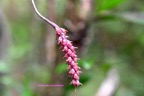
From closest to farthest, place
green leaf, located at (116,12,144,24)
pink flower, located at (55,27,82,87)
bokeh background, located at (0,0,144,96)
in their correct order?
1. pink flower, located at (55,27,82,87)
2. bokeh background, located at (0,0,144,96)
3. green leaf, located at (116,12,144,24)

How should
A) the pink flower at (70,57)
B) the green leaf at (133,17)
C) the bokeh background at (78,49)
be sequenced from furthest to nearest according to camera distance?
the green leaf at (133,17)
the bokeh background at (78,49)
the pink flower at (70,57)

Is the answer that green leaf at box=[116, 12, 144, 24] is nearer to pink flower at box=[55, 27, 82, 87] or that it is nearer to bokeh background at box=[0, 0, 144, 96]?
bokeh background at box=[0, 0, 144, 96]

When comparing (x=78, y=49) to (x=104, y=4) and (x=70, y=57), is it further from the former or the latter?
(x=70, y=57)

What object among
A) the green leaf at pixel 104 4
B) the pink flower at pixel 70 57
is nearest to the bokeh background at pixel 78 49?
the green leaf at pixel 104 4

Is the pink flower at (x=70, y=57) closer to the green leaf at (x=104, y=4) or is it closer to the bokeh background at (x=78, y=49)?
the bokeh background at (x=78, y=49)

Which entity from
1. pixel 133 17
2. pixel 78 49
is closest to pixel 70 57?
pixel 78 49

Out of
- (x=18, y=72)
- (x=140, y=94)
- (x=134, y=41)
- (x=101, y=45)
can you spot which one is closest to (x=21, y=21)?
(x=18, y=72)

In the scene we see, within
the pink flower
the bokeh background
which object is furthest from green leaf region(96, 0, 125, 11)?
the pink flower

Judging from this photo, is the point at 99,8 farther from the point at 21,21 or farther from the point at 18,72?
the point at 21,21
